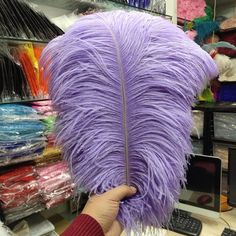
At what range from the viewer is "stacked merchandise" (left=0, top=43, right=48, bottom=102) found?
40.4 inches

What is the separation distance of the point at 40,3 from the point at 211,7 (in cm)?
166

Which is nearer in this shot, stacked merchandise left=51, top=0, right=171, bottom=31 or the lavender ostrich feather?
the lavender ostrich feather

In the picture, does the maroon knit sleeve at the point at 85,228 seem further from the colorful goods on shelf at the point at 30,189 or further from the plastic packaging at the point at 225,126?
the plastic packaging at the point at 225,126

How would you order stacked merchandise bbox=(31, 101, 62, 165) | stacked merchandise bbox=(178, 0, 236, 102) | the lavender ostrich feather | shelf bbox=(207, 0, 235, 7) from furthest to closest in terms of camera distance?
shelf bbox=(207, 0, 235, 7), stacked merchandise bbox=(178, 0, 236, 102), stacked merchandise bbox=(31, 101, 62, 165), the lavender ostrich feather

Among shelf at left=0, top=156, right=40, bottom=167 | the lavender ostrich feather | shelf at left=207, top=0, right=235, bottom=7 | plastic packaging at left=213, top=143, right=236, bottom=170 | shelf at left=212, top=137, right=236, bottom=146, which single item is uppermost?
shelf at left=207, top=0, right=235, bottom=7

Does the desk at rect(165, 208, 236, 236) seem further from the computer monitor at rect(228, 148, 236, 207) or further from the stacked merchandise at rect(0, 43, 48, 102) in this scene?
the stacked merchandise at rect(0, 43, 48, 102)

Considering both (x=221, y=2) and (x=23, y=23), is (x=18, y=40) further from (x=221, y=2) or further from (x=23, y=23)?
(x=221, y=2)

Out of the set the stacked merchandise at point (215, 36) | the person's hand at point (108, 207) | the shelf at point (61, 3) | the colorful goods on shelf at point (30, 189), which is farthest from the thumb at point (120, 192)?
the stacked merchandise at point (215, 36)

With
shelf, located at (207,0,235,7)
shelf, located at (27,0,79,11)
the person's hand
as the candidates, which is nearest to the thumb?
the person's hand

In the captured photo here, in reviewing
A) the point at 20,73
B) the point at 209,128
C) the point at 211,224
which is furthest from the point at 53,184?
the point at 209,128

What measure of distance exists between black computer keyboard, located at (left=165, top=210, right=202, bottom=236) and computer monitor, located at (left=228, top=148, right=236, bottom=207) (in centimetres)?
20

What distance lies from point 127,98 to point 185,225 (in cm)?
107

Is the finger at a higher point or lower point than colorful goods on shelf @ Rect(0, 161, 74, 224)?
higher

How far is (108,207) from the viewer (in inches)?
20.4
